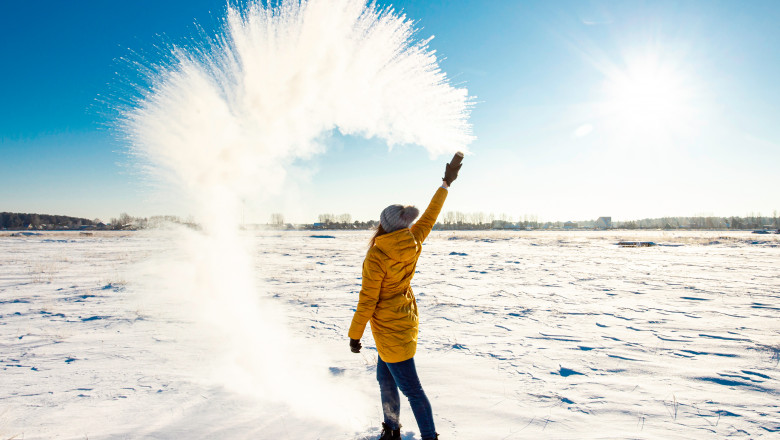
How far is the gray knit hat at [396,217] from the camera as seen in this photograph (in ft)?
8.09

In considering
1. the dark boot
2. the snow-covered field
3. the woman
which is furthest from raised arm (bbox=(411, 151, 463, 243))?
the snow-covered field

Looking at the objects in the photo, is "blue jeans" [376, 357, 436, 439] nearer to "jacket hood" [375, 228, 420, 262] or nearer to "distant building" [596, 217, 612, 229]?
"jacket hood" [375, 228, 420, 262]

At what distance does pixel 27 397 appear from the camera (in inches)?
129

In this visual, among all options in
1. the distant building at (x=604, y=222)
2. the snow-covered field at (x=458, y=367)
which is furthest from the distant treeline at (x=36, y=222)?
the distant building at (x=604, y=222)

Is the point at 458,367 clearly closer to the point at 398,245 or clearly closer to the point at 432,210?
the point at 432,210

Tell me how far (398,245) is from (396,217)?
224 millimetres

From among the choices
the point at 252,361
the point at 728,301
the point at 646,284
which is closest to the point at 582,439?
the point at 252,361

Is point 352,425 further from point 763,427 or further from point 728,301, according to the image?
point 728,301

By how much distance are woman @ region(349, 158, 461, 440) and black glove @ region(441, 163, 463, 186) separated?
2.06 feet

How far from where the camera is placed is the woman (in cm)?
235

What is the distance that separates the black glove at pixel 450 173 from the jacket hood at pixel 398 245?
0.86 m

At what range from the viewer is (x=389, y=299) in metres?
2.46

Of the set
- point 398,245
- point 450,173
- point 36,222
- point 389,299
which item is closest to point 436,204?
point 450,173

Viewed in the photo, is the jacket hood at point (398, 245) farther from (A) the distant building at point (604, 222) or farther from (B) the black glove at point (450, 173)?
(A) the distant building at point (604, 222)
